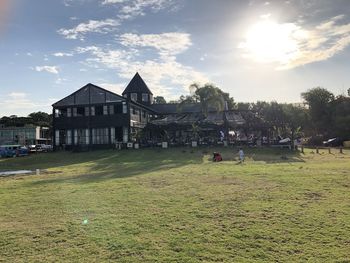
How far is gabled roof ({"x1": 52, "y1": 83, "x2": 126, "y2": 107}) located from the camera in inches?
2077

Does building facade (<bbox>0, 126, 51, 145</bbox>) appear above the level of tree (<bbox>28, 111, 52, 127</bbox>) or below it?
below

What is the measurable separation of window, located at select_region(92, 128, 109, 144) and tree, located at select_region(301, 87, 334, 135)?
4098 centimetres

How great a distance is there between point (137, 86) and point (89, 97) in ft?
46.2

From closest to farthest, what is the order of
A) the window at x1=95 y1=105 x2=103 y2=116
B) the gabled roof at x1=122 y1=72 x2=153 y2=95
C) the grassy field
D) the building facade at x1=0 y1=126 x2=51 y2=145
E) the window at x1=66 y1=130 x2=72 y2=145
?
the grassy field < the window at x1=95 y1=105 x2=103 y2=116 < the window at x1=66 y1=130 x2=72 y2=145 < the gabled roof at x1=122 y1=72 x2=153 y2=95 < the building facade at x1=0 y1=126 x2=51 y2=145

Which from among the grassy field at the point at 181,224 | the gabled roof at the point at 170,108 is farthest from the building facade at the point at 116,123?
the grassy field at the point at 181,224

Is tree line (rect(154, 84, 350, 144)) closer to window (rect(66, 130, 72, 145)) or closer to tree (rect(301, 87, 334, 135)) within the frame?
tree (rect(301, 87, 334, 135))

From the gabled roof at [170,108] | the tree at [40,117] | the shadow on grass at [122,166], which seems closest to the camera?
the shadow on grass at [122,166]

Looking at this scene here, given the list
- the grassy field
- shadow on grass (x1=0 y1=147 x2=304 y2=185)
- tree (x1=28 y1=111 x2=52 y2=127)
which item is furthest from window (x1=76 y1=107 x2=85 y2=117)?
tree (x1=28 y1=111 x2=52 y2=127)

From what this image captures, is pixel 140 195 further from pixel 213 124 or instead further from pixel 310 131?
A: pixel 310 131

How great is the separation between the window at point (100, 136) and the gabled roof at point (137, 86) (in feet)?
47.9

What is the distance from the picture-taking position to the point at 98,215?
10102 millimetres

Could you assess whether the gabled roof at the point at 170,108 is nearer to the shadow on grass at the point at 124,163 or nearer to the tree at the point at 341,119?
the shadow on grass at the point at 124,163

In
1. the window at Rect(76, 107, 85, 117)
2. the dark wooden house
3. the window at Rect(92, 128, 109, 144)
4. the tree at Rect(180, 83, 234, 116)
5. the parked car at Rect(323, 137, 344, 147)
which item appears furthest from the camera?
the parked car at Rect(323, 137, 344, 147)

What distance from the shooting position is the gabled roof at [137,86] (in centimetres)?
6588
